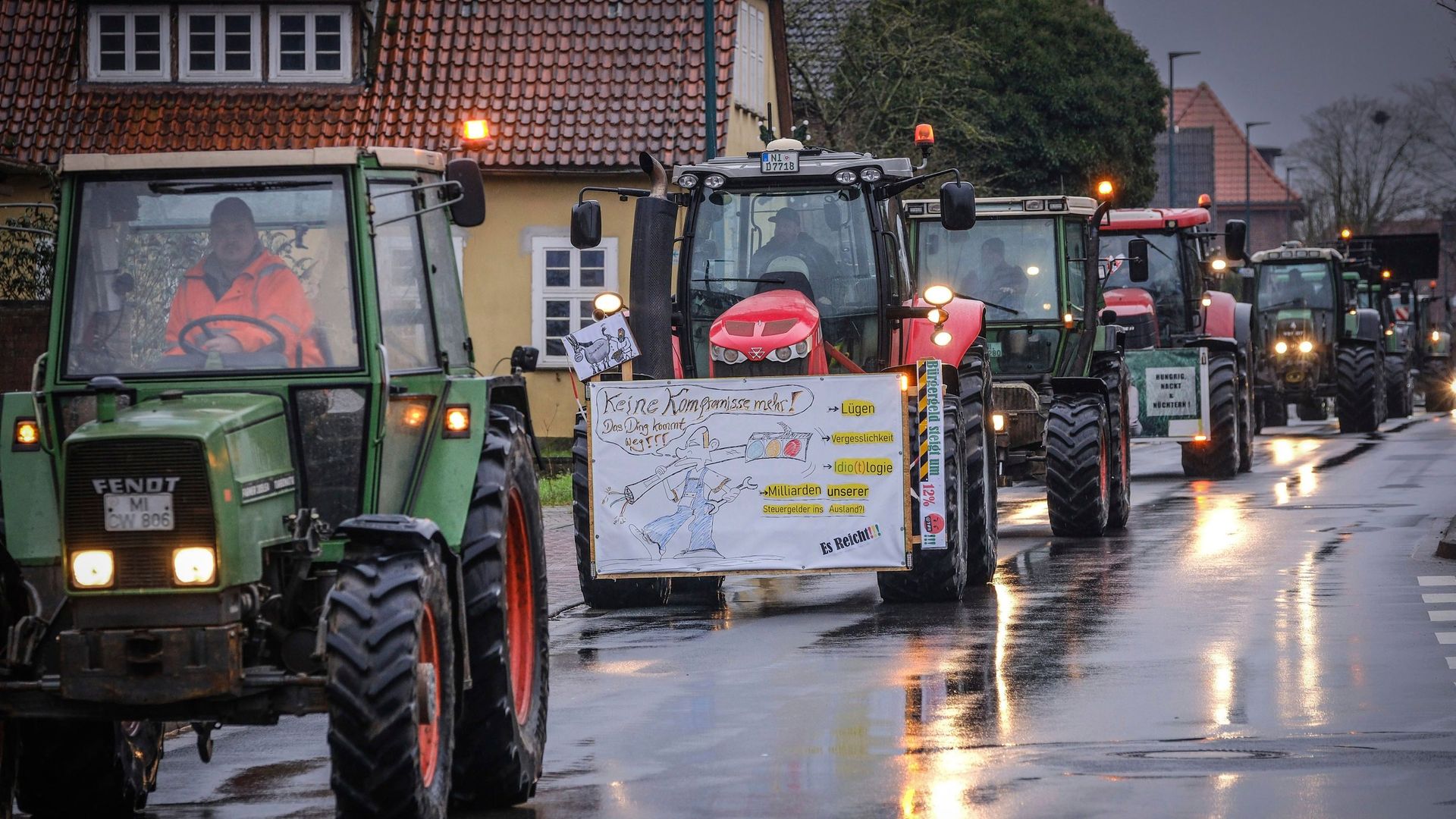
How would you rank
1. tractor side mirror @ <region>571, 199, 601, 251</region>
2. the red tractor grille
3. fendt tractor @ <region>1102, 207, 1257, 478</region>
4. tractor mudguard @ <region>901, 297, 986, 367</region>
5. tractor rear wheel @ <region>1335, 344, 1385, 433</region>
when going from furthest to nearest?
tractor rear wheel @ <region>1335, 344, 1385, 433</region>, fendt tractor @ <region>1102, 207, 1257, 478</region>, tractor mudguard @ <region>901, 297, 986, 367</region>, tractor side mirror @ <region>571, 199, 601, 251</region>, the red tractor grille

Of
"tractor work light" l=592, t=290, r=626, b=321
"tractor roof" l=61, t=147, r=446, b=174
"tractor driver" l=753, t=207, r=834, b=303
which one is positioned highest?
"tractor driver" l=753, t=207, r=834, b=303

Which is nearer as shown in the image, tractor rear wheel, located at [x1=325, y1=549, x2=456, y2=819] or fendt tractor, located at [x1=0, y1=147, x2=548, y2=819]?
tractor rear wheel, located at [x1=325, y1=549, x2=456, y2=819]

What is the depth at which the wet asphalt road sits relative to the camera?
830 centimetres

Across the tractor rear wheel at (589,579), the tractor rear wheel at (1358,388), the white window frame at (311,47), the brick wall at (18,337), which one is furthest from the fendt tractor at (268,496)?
the tractor rear wheel at (1358,388)

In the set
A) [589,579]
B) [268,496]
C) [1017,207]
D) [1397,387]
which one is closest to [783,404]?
[589,579]

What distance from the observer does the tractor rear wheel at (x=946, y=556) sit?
14359mm

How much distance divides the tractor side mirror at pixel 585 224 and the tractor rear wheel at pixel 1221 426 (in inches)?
491

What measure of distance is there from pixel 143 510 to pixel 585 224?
8157 millimetres

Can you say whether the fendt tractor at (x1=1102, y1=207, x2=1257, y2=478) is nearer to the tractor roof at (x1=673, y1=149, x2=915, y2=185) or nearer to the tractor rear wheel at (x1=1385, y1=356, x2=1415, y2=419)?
the tractor roof at (x1=673, y1=149, x2=915, y2=185)

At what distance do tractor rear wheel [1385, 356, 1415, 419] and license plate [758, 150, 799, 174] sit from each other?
94.6 feet

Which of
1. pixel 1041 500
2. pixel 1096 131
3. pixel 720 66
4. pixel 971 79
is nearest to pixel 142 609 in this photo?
pixel 1041 500

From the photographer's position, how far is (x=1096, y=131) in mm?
53625

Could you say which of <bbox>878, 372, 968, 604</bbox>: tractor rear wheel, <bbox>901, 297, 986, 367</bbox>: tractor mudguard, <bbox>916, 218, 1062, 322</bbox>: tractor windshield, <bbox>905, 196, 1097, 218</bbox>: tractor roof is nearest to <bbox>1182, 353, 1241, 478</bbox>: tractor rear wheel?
<bbox>916, 218, 1062, 322</bbox>: tractor windshield

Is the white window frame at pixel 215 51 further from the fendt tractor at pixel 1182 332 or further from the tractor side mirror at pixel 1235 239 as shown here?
the tractor side mirror at pixel 1235 239
